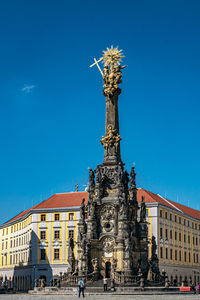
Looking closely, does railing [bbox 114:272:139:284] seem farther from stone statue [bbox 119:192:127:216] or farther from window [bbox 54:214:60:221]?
window [bbox 54:214:60:221]

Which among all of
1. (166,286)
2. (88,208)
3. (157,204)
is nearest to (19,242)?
(157,204)

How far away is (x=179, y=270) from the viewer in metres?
76.1

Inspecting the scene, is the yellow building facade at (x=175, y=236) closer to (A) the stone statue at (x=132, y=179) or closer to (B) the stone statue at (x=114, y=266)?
(A) the stone statue at (x=132, y=179)

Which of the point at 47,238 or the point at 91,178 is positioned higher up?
the point at 91,178

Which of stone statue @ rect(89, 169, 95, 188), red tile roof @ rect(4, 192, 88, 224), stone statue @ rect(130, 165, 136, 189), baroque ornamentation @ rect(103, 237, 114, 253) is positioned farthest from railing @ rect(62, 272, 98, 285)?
red tile roof @ rect(4, 192, 88, 224)

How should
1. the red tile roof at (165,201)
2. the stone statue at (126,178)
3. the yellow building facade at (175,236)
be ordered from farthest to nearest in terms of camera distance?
the red tile roof at (165,201), the yellow building facade at (175,236), the stone statue at (126,178)

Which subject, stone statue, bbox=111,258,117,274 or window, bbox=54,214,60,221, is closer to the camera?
stone statue, bbox=111,258,117,274

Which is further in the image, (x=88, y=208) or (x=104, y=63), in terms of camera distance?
(x=104, y=63)

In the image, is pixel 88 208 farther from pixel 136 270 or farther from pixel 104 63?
pixel 104 63

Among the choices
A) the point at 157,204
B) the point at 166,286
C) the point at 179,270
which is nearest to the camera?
the point at 166,286

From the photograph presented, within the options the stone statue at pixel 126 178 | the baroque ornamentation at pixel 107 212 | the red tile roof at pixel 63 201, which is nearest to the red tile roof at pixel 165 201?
the red tile roof at pixel 63 201

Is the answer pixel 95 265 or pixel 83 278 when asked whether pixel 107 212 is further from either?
pixel 83 278

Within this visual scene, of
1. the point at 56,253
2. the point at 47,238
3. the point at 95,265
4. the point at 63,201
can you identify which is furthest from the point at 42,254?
the point at 95,265

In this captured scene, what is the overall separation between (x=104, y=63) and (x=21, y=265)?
1631 inches
